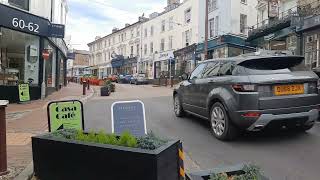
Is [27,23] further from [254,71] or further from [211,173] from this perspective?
[211,173]

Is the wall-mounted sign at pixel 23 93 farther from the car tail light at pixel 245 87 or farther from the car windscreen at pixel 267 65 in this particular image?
the car tail light at pixel 245 87

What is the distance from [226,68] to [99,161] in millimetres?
4097

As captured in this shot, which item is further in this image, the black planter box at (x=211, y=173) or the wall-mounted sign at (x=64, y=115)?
the wall-mounted sign at (x=64, y=115)

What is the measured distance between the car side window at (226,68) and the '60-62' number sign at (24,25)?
11174 millimetres

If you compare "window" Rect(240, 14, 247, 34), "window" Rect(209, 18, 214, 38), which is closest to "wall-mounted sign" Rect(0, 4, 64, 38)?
"window" Rect(209, 18, 214, 38)

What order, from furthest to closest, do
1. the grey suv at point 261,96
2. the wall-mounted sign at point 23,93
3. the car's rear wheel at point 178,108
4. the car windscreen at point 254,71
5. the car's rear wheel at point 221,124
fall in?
the wall-mounted sign at point 23,93
the car's rear wheel at point 178,108
the car's rear wheel at point 221,124
the car windscreen at point 254,71
the grey suv at point 261,96

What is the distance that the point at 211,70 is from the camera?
8.24 meters

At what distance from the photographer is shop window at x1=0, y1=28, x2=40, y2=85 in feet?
56.4

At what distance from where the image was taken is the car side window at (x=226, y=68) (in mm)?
7191

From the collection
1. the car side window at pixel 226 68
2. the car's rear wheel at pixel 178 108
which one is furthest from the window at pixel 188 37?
the car side window at pixel 226 68

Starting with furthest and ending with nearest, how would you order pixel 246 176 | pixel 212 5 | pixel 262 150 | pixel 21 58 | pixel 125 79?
pixel 125 79 → pixel 212 5 → pixel 21 58 → pixel 262 150 → pixel 246 176

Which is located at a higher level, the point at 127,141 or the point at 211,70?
the point at 211,70

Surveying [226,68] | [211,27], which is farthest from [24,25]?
[211,27]

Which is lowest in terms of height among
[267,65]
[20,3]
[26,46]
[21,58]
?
[267,65]
